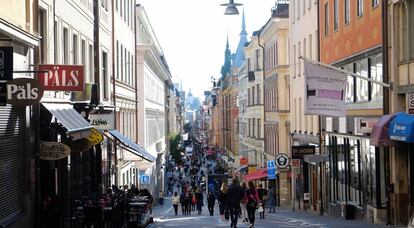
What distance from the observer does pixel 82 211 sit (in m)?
19.1

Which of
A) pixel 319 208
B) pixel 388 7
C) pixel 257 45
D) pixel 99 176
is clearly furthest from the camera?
pixel 257 45

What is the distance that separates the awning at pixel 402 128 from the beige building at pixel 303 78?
16.9 metres

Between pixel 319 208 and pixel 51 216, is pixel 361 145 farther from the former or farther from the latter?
pixel 51 216

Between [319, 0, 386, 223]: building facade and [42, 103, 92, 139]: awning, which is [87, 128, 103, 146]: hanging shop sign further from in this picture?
[319, 0, 386, 223]: building facade

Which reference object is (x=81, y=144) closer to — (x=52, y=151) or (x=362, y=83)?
(x=52, y=151)

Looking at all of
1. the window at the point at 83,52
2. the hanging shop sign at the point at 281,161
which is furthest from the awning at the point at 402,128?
the hanging shop sign at the point at 281,161

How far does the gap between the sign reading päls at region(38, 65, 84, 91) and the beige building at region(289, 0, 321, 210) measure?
21703 millimetres

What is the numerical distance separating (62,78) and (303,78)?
24.8 meters

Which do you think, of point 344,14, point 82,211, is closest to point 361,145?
point 344,14

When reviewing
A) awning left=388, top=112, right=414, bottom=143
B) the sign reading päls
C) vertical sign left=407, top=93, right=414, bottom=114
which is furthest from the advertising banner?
the sign reading päls

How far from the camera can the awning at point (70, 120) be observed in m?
17.8

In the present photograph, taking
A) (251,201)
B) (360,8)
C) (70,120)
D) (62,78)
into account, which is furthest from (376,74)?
(62,78)

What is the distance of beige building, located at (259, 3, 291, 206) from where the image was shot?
51312 millimetres

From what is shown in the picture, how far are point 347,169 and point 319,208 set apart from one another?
643cm
